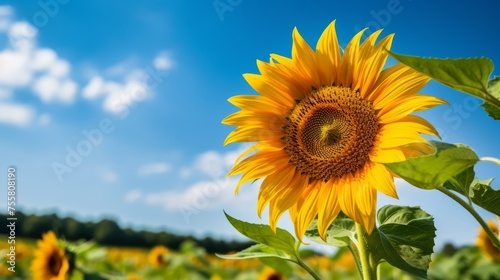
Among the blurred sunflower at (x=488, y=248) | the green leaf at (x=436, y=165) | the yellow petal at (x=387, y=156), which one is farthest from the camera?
the blurred sunflower at (x=488, y=248)

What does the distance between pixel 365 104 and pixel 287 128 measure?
0.30m

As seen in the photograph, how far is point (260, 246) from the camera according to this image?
6.44 ft

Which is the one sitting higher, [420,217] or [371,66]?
[371,66]

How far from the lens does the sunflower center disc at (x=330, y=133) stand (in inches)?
66.8

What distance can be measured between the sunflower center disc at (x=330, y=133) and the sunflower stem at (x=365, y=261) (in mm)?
223

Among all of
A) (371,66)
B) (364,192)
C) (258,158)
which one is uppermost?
(371,66)

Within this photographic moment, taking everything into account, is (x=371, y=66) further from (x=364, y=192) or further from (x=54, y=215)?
(x=54, y=215)

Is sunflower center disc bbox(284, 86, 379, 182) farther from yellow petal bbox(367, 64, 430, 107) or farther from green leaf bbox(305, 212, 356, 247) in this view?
green leaf bbox(305, 212, 356, 247)

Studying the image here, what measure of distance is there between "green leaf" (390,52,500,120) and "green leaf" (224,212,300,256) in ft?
2.53

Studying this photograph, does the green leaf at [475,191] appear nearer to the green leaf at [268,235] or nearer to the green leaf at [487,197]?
the green leaf at [487,197]

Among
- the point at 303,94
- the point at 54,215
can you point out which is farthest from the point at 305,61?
the point at 54,215

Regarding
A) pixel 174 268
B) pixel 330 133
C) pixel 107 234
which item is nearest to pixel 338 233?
pixel 330 133

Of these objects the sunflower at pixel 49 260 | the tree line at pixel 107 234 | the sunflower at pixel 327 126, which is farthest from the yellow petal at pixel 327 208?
the tree line at pixel 107 234

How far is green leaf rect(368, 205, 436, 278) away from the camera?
1.52 m
